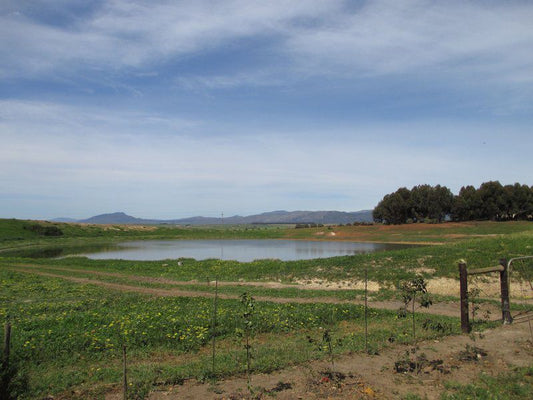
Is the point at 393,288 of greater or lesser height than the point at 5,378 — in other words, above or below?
below

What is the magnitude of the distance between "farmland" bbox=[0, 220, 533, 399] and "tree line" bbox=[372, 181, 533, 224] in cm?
6600

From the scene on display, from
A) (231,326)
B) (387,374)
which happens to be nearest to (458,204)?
(231,326)

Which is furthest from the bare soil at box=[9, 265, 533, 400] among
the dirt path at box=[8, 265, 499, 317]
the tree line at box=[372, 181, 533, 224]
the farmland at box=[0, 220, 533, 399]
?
the tree line at box=[372, 181, 533, 224]

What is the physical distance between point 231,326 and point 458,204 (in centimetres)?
8942

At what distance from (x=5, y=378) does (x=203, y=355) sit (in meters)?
4.74

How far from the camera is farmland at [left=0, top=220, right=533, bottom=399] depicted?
23.1 ft

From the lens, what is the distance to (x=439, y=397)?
19.4 feet

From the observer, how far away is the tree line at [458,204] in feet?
269

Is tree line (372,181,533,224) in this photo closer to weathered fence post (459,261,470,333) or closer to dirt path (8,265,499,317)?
dirt path (8,265,499,317)

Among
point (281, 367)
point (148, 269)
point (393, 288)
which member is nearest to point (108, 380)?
point (281, 367)

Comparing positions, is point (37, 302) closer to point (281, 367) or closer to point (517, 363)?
point (281, 367)

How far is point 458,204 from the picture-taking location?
8656 cm

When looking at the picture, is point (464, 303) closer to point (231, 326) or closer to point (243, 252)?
point (231, 326)

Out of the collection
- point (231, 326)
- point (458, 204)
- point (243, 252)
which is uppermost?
point (458, 204)
